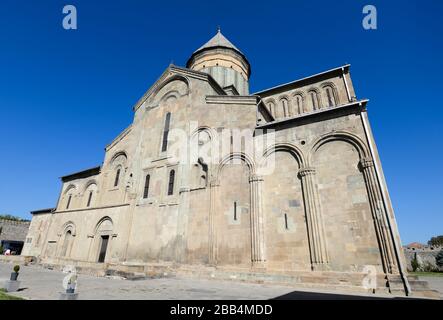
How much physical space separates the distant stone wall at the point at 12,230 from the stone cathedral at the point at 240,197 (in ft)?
73.7

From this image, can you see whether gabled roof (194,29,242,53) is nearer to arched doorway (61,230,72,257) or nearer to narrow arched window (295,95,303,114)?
narrow arched window (295,95,303,114)

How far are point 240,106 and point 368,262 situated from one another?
944 centimetres

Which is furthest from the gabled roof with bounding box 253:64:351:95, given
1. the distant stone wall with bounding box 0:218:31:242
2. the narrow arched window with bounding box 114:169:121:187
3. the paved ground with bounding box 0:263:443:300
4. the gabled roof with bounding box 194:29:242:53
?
the distant stone wall with bounding box 0:218:31:242

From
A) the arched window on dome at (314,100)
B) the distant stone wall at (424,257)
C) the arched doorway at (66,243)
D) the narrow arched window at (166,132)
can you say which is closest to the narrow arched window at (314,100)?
the arched window on dome at (314,100)

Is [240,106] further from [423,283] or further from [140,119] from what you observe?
[423,283]

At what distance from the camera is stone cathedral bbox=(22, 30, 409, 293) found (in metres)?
8.76

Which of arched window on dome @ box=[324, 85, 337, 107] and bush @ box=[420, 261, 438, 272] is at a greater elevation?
arched window on dome @ box=[324, 85, 337, 107]

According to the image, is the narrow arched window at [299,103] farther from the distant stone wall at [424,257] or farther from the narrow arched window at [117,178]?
the distant stone wall at [424,257]

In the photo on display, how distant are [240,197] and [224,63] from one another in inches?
647

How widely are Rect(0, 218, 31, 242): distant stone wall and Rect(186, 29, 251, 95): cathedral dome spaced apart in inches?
1440

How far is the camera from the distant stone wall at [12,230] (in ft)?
111

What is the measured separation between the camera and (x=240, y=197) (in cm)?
1138

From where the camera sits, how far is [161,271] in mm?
11148

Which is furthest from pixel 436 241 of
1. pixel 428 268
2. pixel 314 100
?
pixel 314 100
